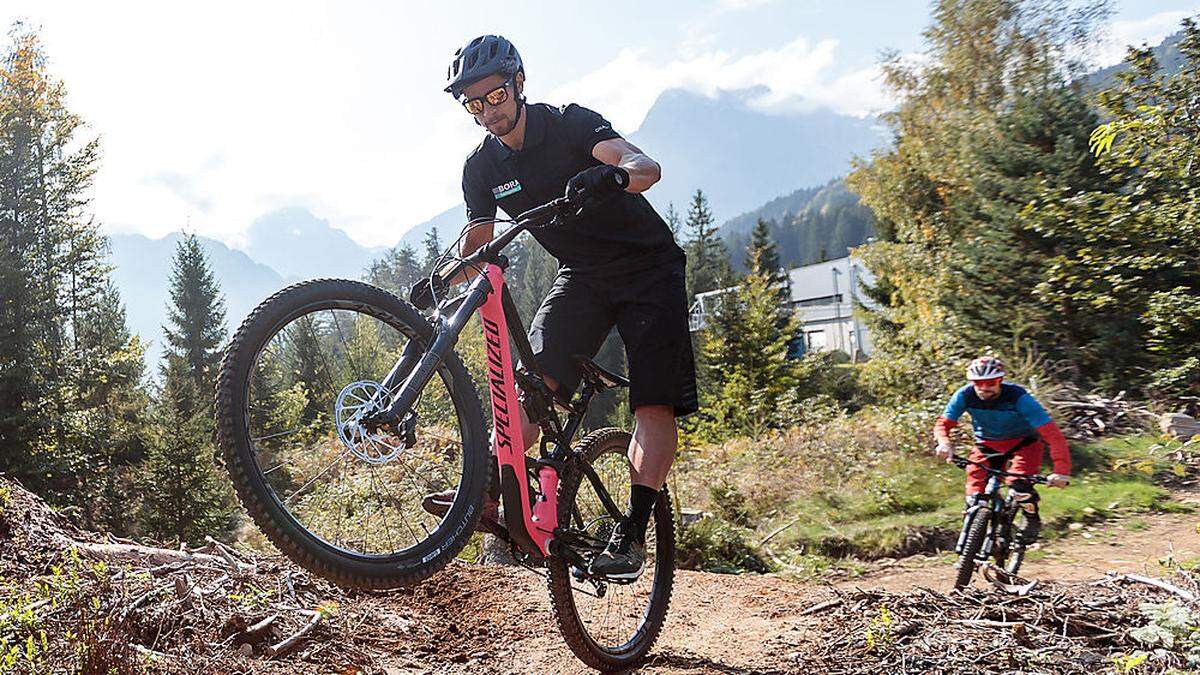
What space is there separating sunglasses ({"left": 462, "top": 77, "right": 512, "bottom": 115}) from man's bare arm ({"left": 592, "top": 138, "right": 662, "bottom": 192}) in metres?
0.43

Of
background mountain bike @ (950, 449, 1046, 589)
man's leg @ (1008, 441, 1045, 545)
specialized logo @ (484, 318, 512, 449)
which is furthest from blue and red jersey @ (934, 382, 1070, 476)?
specialized logo @ (484, 318, 512, 449)

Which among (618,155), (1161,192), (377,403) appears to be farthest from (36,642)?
(1161,192)

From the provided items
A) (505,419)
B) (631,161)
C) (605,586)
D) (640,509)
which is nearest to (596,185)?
(631,161)

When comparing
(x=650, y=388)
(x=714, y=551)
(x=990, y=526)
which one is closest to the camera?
(x=650, y=388)

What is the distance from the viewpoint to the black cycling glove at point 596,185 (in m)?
2.88

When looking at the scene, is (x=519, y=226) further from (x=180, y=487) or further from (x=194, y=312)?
(x=194, y=312)

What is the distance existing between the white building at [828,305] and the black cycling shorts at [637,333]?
1983 inches

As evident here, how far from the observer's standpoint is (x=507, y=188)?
3400 mm

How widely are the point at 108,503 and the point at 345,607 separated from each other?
62.1 ft

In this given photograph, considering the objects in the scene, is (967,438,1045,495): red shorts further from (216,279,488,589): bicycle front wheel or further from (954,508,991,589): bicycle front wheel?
(216,279,488,589): bicycle front wheel

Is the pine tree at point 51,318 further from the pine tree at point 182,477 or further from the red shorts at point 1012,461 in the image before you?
the red shorts at point 1012,461

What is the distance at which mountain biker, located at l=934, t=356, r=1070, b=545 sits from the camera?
643 cm

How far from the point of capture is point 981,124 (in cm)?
2042

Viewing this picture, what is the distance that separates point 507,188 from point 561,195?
24 cm
